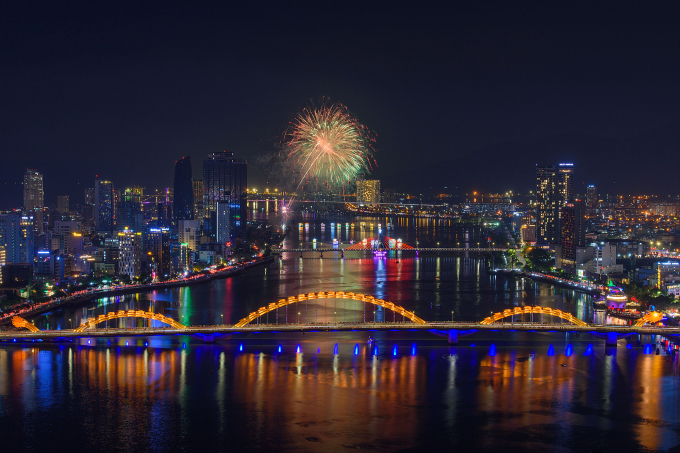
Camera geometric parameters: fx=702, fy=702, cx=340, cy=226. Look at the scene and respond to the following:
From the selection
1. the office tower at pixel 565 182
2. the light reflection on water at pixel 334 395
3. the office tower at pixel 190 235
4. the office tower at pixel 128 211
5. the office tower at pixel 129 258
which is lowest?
the light reflection on water at pixel 334 395

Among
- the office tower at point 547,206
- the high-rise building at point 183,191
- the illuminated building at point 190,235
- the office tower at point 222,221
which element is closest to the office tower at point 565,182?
the office tower at point 547,206

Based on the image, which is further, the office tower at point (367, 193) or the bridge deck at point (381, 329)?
the office tower at point (367, 193)

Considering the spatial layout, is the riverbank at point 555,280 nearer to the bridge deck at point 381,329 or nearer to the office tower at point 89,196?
the bridge deck at point 381,329

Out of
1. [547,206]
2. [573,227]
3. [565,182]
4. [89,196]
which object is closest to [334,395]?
[573,227]

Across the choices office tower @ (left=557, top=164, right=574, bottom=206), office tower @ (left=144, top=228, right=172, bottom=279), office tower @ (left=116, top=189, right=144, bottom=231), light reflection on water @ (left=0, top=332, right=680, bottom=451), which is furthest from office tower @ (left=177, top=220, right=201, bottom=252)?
office tower @ (left=557, top=164, right=574, bottom=206)

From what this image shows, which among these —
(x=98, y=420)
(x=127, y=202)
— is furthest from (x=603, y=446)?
(x=127, y=202)
